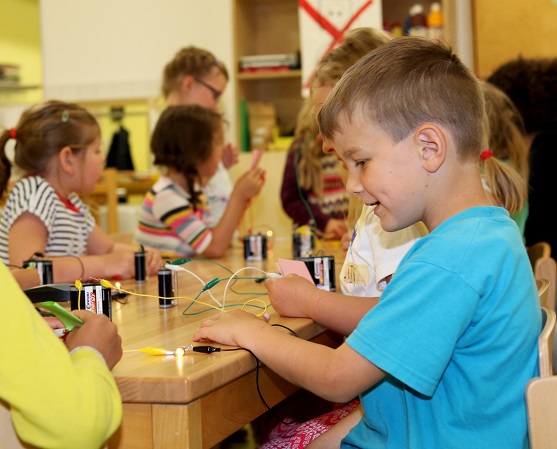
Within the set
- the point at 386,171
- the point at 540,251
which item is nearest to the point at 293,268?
the point at 386,171

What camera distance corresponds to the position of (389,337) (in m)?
0.99

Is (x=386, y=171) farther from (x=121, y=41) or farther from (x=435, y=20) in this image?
(x=121, y=41)

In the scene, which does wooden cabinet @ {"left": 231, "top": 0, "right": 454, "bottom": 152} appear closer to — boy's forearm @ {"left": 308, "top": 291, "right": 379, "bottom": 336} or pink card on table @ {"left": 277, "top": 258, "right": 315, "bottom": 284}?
pink card on table @ {"left": 277, "top": 258, "right": 315, "bottom": 284}

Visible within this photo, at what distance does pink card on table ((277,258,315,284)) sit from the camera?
1611 millimetres

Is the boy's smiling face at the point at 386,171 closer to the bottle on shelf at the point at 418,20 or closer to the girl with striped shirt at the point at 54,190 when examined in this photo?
the girl with striped shirt at the point at 54,190

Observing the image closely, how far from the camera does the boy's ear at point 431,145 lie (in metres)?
1.07

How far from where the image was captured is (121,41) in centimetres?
528

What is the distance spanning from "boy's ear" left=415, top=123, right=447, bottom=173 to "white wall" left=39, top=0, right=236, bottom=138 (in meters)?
3.97

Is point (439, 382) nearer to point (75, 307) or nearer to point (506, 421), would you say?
point (506, 421)

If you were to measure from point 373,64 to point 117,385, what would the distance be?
576 mm

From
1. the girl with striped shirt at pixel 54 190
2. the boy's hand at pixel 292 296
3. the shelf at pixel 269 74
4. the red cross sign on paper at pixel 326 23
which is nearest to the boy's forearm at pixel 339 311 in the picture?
the boy's hand at pixel 292 296

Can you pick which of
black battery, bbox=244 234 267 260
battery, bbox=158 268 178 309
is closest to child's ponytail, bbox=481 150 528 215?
battery, bbox=158 268 178 309

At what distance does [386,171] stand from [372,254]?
0.42m

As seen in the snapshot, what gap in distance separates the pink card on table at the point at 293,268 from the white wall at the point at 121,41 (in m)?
3.47
